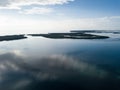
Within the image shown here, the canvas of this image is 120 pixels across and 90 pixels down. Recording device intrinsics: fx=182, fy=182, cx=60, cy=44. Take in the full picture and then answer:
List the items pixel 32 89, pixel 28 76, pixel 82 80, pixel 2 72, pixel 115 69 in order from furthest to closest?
1. pixel 115 69
2. pixel 2 72
3. pixel 28 76
4. pixel 82 80
5. pixel 32 89

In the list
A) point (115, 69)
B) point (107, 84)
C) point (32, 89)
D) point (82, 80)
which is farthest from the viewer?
point (115, 69)

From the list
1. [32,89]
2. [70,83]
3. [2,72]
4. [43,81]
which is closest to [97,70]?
[70,83]

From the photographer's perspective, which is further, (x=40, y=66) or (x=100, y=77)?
(x=40, y=66)

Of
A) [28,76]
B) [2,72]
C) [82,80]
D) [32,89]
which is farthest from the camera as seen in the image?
[2,72]

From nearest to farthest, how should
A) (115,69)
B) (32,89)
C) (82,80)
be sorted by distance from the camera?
(32,89)
(82,80)
(115,69)

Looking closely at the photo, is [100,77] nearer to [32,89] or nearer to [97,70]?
[97,70]

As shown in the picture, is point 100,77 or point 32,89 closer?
point 32,89

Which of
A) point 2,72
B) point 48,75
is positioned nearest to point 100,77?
point 48,75

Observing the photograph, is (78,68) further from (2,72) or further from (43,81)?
(2,72)
